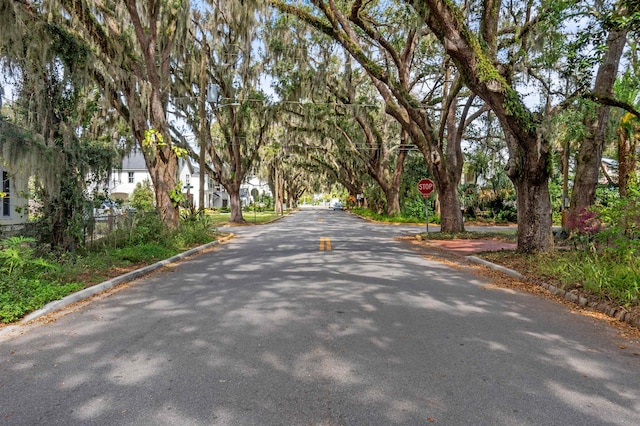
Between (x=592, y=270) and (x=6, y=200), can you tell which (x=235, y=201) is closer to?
(x=6, y=200)

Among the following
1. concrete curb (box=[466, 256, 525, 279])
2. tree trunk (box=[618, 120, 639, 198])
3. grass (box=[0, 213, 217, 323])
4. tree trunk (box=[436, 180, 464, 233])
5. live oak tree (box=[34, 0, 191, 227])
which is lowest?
A: concrete curb (box=[466, 256, 525, 279])

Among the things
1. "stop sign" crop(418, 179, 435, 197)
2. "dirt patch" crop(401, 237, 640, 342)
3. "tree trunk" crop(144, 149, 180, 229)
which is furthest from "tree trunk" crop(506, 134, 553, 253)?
"tree trunk" crop(144, 149, 180, 229)

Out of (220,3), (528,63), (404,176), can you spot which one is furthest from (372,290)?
(404,176)

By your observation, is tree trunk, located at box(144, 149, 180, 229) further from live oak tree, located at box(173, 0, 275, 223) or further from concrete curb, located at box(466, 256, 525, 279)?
concrete curb, located at box(466, 256, 525, 279)

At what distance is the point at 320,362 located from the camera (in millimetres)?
4512

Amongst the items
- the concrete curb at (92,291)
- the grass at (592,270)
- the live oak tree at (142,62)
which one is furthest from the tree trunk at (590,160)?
the live oak tree at (142,62)

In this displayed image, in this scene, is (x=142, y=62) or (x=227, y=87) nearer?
(x=142, y=62)

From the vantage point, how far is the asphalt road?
138 inches

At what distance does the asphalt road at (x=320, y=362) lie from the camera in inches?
138

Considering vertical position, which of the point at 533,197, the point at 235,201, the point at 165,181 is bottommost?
the point at 235,201

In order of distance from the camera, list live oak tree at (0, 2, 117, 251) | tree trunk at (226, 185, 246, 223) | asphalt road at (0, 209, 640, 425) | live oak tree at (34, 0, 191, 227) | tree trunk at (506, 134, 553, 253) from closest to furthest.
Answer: asphalt road at (0, 209, 640, 425) < live oak tree at (0, 2, 117, 251) < tree trunk at (506, 134, 553, 253) < live oak tree at (34, 0, 191, 227) < tree trunk at (226, 185, 246, 223)

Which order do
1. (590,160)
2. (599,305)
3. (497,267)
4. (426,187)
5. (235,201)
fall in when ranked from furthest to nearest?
(235,201)
(426,187)
(590,160)
(497,267)
(599,305)

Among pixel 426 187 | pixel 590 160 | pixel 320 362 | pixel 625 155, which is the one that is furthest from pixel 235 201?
pixel 320 362

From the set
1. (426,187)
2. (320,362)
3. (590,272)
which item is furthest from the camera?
(426,187)
